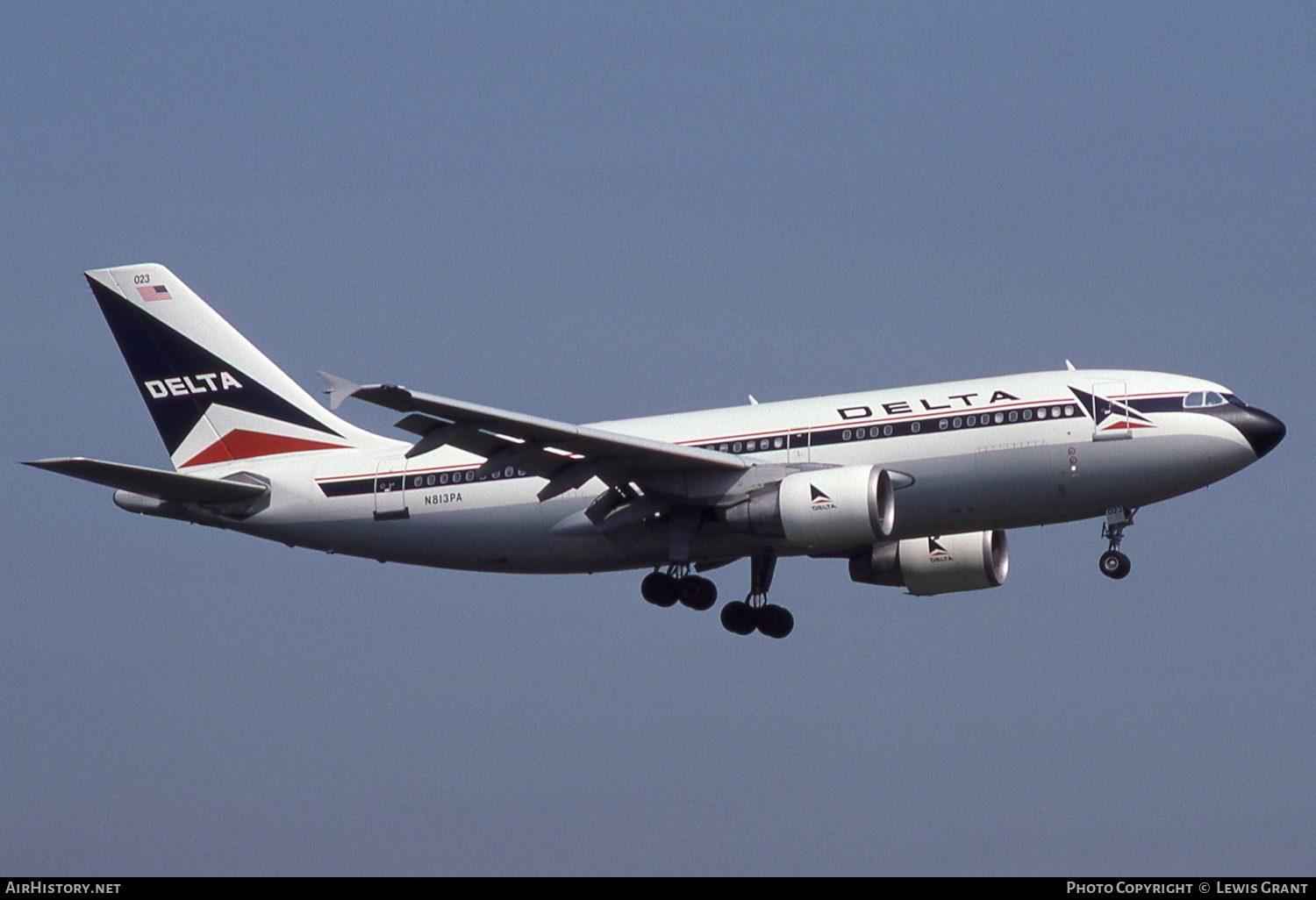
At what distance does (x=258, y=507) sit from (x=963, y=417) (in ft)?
52.9

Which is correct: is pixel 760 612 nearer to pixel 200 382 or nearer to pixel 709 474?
pixel 709 474

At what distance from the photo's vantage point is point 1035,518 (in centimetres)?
3653

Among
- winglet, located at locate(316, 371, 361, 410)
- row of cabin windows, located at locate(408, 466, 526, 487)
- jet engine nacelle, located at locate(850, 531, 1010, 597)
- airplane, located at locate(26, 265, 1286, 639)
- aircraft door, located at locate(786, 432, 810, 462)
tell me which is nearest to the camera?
winglet, located at locate(316, 371, 361, 410)

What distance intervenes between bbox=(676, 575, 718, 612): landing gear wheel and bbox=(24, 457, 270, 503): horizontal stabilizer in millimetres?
9808

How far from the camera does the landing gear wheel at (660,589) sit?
39.9 metres

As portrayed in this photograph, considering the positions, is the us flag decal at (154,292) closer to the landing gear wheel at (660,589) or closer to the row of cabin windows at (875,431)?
the row of cabin windows at (875,431)

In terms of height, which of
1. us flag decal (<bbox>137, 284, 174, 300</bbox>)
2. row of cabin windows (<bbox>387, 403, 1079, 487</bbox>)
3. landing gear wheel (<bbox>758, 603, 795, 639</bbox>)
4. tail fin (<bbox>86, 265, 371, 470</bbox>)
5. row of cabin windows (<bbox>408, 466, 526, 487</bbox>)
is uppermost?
us flag decal (<bbox>137, 284, 174, 300</bbox>)

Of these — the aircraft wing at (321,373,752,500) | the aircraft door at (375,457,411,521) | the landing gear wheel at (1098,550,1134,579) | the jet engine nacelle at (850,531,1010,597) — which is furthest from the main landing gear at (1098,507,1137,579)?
the aircraft door at (375,457,411,521)

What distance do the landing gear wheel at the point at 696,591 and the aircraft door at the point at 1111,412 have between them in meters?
9.22

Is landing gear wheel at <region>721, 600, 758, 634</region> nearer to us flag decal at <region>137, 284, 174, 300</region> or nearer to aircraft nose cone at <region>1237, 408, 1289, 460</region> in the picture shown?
aircraft nose cone at <region>1237, 408, 1289, 460</region>

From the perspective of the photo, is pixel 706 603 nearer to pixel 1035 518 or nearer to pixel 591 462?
pixel 591 462

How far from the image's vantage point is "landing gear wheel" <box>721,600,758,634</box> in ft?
137

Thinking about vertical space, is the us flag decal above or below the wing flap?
above
